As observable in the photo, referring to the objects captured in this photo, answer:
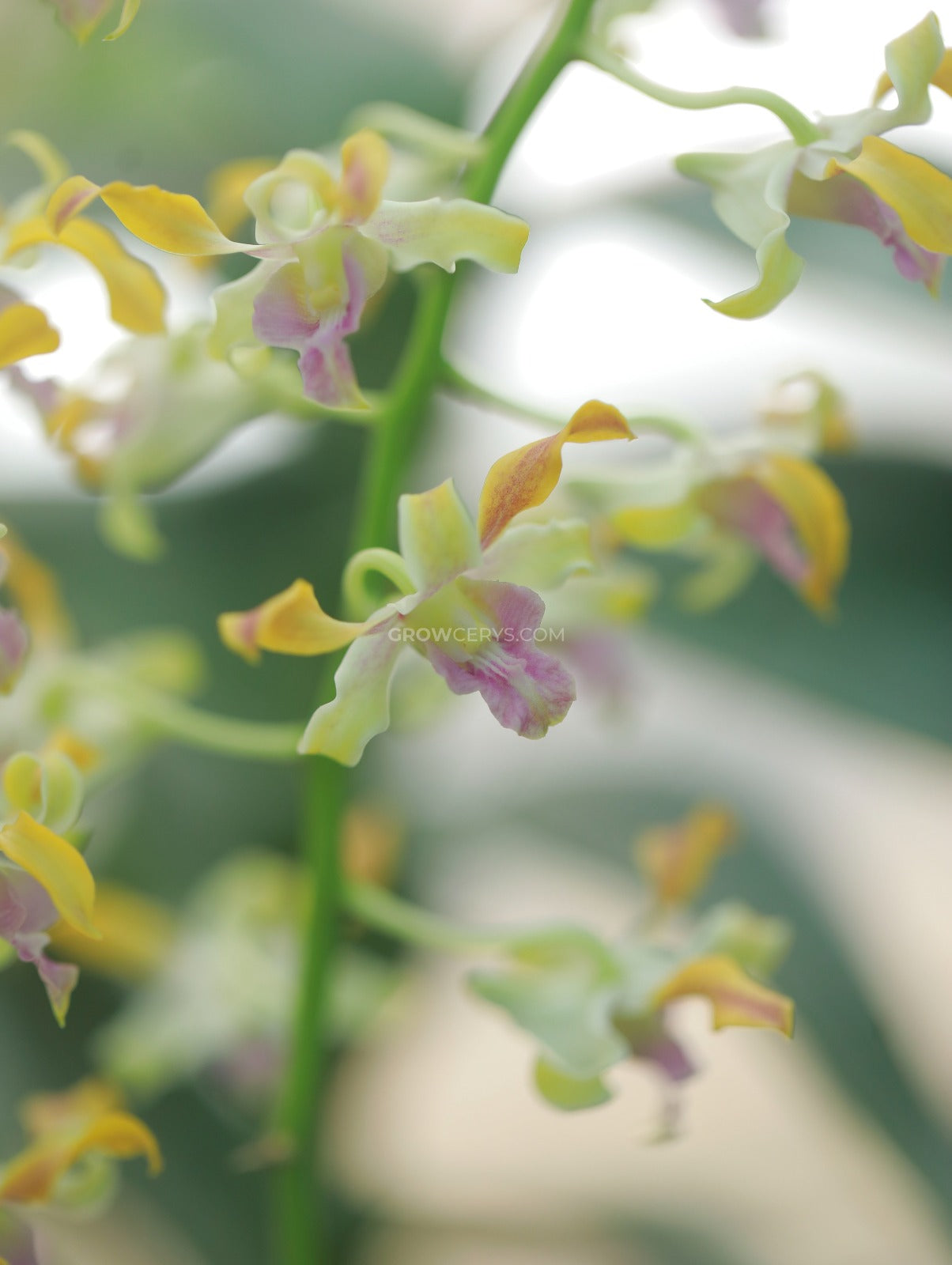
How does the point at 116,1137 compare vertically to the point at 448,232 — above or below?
below

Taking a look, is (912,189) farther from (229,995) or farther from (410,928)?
(229,995)

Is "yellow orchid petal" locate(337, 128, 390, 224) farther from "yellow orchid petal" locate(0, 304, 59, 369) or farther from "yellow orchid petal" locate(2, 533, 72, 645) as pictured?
"yellow orchid petal" locate(2, 533, 72, 645)

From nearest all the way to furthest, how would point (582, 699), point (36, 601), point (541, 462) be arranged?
point (541, 462) → point (36, 601) → point (582, 699)

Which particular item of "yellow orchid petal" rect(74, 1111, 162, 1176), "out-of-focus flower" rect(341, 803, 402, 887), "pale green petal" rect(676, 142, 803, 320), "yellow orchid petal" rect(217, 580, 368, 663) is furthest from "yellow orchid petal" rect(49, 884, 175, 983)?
"pale green petal" rect(676, 142, 803, 320)

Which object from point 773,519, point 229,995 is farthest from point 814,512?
point 229,995

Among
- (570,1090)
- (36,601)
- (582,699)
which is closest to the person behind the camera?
(570,1090)

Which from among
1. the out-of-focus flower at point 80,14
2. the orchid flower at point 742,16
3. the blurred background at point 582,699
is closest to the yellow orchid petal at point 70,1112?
the blurred background at point 582,699
